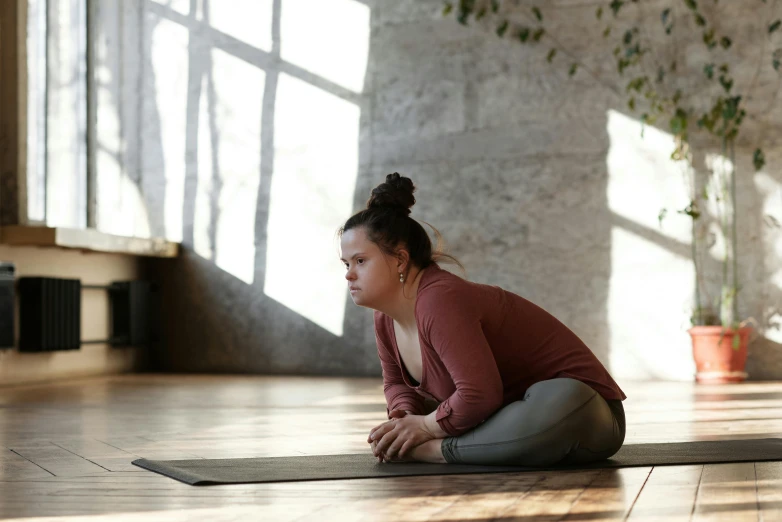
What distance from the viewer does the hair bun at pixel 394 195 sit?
2451mm

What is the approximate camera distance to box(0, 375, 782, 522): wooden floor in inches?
75.4

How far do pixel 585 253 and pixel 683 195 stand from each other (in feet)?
2.30

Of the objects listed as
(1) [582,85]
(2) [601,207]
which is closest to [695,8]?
(1) [582,85]

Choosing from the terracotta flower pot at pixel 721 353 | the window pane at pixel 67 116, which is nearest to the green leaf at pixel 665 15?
the terracotta flower pot at pixel 721 353

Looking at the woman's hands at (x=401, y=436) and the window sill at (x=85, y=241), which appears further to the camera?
the window sill at (x=85, y=241)

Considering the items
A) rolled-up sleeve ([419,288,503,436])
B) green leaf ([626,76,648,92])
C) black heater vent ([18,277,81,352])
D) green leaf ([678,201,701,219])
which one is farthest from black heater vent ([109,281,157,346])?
rolled-up sleeve ([419,288,503,436])

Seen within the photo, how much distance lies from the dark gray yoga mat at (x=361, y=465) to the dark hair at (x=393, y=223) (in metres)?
0.48

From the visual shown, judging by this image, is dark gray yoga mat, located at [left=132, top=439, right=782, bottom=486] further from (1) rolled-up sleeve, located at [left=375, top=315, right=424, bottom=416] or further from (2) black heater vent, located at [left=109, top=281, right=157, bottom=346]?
(2) black heater vent, located at [left=109, top=281, right=157, bottom=346]

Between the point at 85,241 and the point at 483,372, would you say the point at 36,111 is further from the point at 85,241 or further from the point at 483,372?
the point at 483,372

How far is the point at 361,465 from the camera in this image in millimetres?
2541

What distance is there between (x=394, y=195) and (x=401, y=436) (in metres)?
0.59

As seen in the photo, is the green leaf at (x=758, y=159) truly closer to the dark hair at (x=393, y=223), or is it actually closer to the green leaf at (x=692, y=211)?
the green leaf at (x=692, y=211)

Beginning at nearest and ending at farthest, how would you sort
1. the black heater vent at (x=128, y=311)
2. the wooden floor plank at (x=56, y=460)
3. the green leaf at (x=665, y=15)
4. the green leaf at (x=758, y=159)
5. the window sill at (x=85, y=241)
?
the wooden floor plank at (x=56, y=460)
the window sill at (x=85, y=241)
the green leaf at (x=758, y=159)
the green leaf at (x=665, y=15)
the black heater vent at (x=128, y=311)

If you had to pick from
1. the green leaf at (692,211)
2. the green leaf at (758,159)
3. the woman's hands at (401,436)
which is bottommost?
the woman's hands at (401,436)
